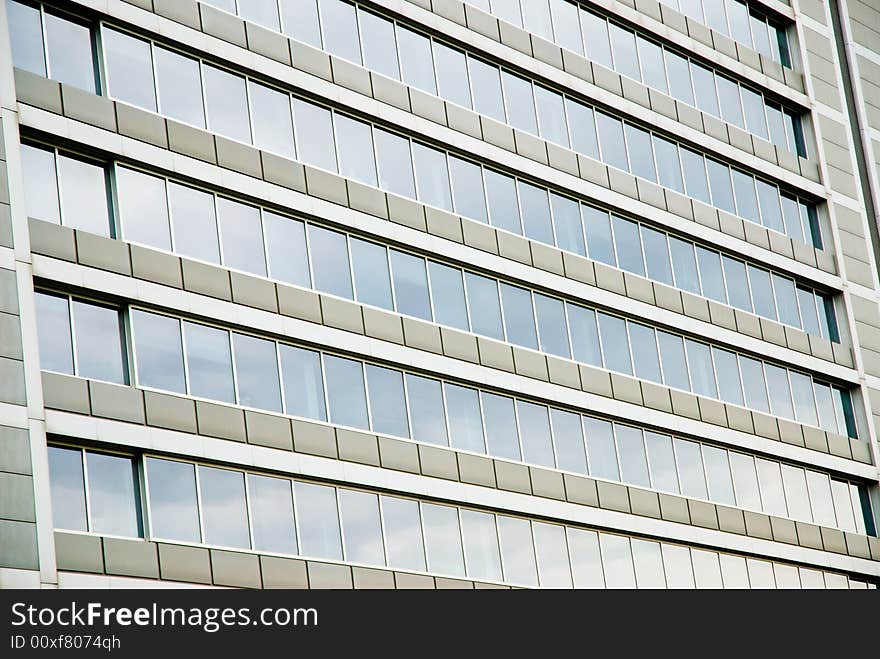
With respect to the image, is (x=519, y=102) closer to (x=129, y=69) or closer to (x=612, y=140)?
(x=612, y=140)

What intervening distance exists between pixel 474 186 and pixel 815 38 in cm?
1934

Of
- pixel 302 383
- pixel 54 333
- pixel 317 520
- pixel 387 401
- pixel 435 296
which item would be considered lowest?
pixel 317 520

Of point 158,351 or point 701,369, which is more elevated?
point 701,369

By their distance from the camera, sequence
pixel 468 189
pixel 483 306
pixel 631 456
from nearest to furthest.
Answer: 1. pixel 483 306
2. pixel 468 189
3. pixel 631 456

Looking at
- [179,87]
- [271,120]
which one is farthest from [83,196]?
[271,120]

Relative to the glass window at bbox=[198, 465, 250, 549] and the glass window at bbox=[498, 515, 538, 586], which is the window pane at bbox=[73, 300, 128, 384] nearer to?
the glass window at bbox=[198, 465, 250, 549]

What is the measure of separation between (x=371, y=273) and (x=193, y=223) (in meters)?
5.20

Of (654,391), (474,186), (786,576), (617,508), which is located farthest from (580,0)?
(786,576)

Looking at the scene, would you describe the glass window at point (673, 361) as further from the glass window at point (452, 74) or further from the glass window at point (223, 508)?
the glass window at point (223, 508)

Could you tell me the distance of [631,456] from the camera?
41.9m

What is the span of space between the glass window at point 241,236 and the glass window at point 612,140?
13.6 metres

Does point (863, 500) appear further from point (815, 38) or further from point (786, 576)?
point (815, 38)

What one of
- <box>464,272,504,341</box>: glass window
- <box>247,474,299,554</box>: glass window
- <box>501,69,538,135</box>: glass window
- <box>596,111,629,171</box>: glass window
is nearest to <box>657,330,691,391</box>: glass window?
<box>596,111,629,171</box>: glass window

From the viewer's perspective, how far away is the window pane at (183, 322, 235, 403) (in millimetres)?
32531
